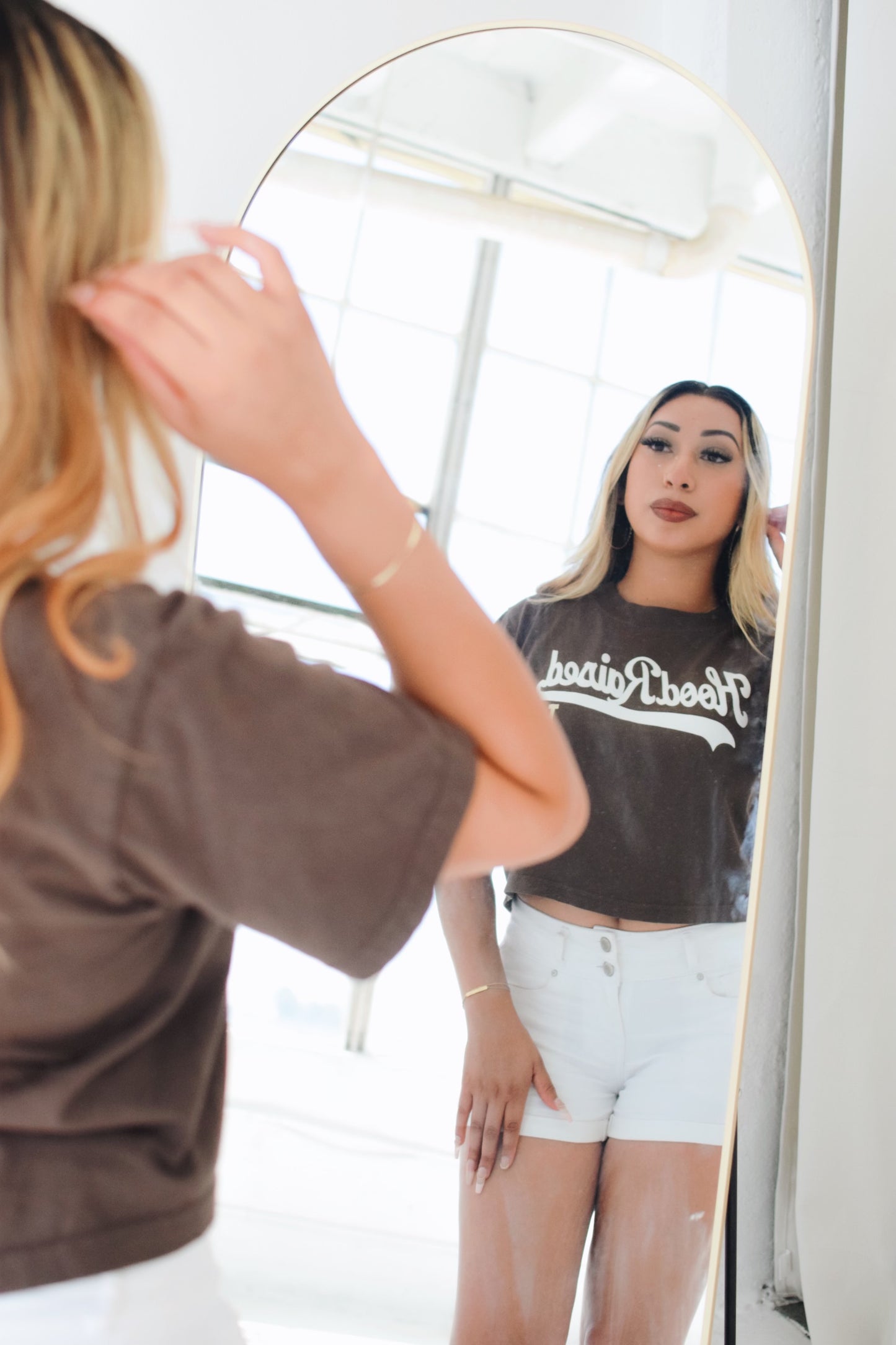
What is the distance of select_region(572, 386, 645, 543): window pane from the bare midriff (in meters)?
0.38

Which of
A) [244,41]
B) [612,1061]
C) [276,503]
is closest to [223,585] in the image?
[276,503]

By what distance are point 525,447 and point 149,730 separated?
800 mm

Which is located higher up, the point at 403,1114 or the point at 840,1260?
the point at 403,1114

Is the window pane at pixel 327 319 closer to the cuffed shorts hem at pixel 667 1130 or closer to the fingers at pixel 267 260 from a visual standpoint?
the fingers at pixel 267 260

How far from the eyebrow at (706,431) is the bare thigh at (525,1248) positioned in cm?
75

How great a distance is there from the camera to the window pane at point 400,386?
3.95 feet

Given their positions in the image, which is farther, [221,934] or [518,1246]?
[518,1246]

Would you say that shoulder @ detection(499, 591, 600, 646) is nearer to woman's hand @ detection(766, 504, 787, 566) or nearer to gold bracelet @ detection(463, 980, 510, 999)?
woman's hand @ detection(766, 504, 787, 566)

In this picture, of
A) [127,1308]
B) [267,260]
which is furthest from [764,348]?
[127,1308]

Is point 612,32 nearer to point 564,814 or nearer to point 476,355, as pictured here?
point 476,355

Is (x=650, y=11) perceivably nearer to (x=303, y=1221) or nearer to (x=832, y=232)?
(x=832, y=232)

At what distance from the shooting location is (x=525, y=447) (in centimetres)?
121

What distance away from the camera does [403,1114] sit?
1148 mm

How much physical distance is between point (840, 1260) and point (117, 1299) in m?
1.25
